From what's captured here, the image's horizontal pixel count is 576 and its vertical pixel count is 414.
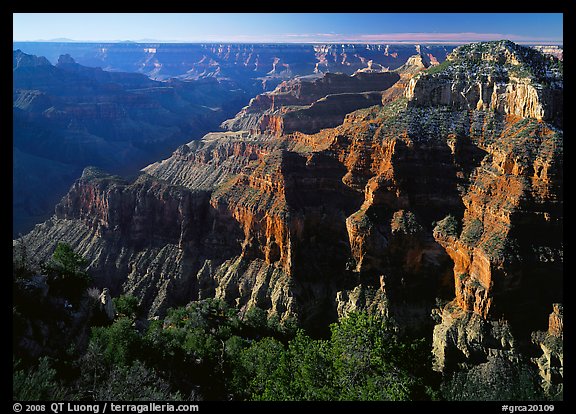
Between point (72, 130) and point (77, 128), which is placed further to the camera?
point (77, 128)

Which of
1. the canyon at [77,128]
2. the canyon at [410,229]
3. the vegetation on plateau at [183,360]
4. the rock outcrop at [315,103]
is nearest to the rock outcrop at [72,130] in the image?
the canyon at [77,128]

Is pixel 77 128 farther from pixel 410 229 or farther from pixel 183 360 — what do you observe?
pixel 183 360

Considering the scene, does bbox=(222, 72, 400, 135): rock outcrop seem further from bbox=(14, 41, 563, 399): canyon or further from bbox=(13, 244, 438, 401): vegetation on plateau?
bbox=(13, 244, 438, 401): vegetation on plateau

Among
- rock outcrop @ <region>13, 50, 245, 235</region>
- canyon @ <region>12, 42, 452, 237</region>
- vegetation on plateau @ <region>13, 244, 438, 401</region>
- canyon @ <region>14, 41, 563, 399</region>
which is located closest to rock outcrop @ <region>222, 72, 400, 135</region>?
canyon @ <region>12, 42, 452, 237</region>

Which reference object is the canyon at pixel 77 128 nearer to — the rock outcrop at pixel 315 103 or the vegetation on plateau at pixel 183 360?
the rock outcrop at pixel 315 103

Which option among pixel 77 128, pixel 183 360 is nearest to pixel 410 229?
pixel 183 360

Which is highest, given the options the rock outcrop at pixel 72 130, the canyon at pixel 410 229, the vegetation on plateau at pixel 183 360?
the rock outcrop at pixel 72 130

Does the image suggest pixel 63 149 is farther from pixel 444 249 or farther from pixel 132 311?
pixel 444 249
